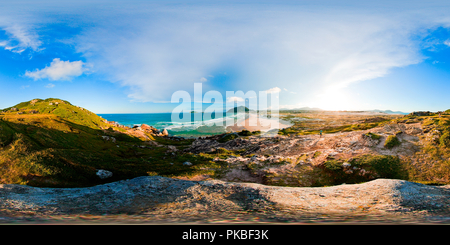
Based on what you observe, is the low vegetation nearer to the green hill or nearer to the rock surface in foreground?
the green hill

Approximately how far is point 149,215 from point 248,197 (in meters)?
4.69

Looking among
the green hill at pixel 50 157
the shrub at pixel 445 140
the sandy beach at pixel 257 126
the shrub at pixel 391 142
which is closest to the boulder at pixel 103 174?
the green hill at pixel 50 157

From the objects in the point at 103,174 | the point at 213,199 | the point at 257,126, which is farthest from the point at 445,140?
the point at 257,126

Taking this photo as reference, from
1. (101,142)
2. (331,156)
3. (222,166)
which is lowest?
(222,166)

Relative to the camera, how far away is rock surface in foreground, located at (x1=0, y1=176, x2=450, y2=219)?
640cm

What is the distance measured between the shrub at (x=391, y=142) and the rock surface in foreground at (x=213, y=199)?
8.04 meters

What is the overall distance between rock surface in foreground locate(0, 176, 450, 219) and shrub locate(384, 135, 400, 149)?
26.4ft

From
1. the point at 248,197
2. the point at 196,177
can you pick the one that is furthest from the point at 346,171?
the point at 196,177

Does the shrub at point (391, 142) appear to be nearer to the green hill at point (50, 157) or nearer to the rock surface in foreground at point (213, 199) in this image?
the rock surface in foreground at point (213, 199)

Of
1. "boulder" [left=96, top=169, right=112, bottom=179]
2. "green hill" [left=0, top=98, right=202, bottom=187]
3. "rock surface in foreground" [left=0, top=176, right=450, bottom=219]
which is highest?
"green hill" [left=0, top=98, right=202, bottom=187]

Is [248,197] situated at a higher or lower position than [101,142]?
lower

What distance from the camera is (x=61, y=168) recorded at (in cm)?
897

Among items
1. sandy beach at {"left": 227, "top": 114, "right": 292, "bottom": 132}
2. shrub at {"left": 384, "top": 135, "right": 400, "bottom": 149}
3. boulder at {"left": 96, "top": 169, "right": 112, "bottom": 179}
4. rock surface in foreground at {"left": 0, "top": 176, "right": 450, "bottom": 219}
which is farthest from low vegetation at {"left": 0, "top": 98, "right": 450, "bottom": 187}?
sandy beach at {"left": 227, "top": 114, "right": 292, "bottom": 132}
